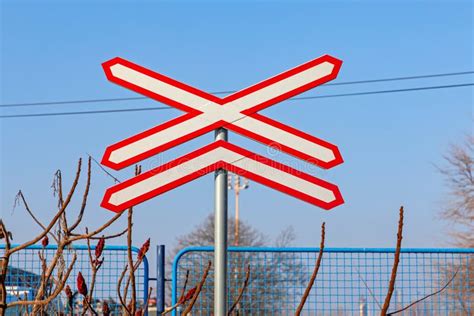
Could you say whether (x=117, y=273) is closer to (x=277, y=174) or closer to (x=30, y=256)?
(x=30, y=256)

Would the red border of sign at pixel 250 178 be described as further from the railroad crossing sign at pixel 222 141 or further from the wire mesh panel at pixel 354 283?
the wire mesh panel at pixel 354 283

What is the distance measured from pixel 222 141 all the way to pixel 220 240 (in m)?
0.37

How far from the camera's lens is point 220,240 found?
2.75 meters

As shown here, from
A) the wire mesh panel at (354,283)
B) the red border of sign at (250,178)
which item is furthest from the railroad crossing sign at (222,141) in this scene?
the wire mesh panel at (354,283)

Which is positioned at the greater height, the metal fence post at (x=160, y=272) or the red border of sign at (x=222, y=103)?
the red border of sign at (x=222, y=103)

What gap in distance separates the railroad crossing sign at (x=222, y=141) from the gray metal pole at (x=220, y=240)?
5cm

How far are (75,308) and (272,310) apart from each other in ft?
4.71

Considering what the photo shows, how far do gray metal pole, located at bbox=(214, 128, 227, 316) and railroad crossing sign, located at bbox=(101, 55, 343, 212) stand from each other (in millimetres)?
48

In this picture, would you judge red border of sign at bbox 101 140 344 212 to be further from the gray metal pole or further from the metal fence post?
the metal fence post

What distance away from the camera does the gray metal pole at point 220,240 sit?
2713 mm

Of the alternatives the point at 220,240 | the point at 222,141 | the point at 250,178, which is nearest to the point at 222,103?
the point at 222,141

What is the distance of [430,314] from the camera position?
5.45m

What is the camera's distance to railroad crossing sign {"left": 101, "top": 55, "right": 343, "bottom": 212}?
8.81 ft

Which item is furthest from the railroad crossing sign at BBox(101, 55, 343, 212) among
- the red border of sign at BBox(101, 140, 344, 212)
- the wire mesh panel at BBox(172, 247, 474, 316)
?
the wire mesh panel at BBox(172, 247, 474, 316)
